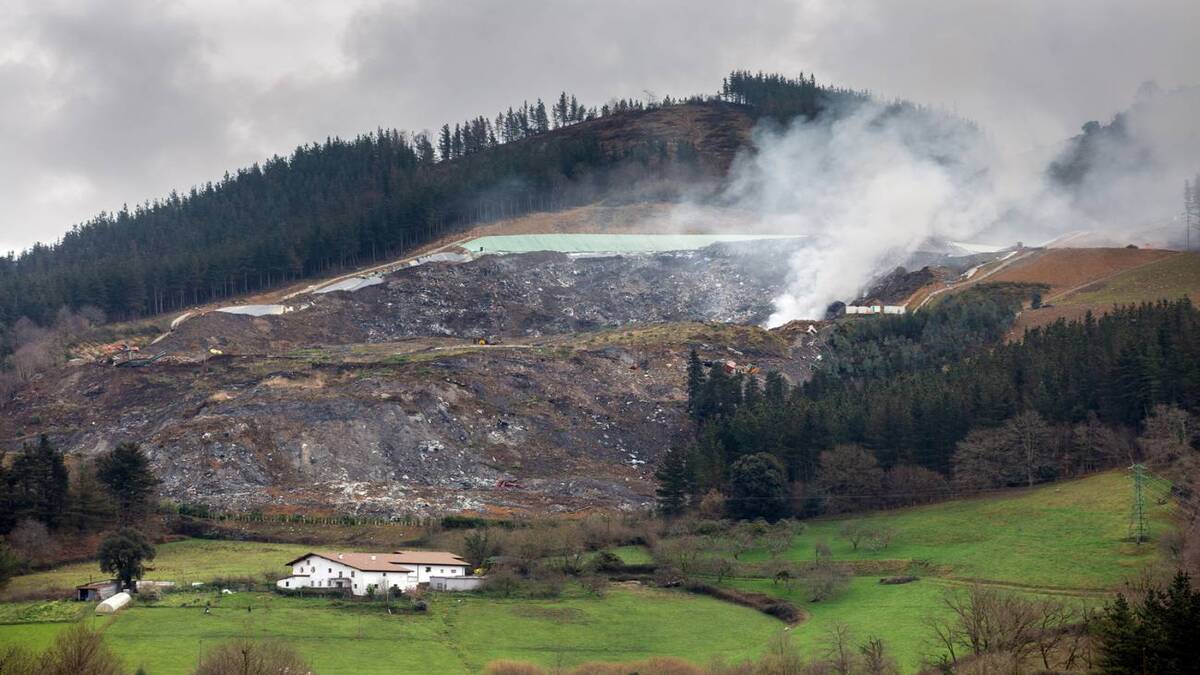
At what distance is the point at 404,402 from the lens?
118m

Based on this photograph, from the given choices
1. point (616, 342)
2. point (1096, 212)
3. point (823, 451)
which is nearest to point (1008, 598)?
point (823, 451)

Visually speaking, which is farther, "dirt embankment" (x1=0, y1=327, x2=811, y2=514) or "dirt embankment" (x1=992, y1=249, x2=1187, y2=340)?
"dirt embankment" (x1=992, y1=249, x2=1187, y2=340)

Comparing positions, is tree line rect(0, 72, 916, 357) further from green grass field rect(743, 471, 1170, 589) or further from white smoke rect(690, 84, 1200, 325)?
green grass field rect(743, 471, 1170, 589)

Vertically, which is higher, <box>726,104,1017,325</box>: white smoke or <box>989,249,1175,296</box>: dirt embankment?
<box>726,104,1017,325</box>: white smoke

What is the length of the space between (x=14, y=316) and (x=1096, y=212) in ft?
421

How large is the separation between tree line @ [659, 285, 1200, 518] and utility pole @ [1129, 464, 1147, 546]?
6.77 m

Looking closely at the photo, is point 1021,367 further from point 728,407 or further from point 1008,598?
point 1008,598

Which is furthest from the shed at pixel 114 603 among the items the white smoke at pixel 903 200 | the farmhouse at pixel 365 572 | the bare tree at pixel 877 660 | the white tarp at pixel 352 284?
the white smoke at pixel 903 200

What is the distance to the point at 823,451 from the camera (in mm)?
102562

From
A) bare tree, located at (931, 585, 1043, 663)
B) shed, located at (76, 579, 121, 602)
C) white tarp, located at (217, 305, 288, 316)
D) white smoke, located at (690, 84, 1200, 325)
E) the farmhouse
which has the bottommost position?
bare tree, located at (931, 585, 1043, 663)

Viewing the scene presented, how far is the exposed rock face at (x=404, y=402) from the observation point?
352 ft

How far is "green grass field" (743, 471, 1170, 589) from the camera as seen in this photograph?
75.6m

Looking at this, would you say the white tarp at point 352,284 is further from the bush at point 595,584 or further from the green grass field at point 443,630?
the green grass field at point 443,630

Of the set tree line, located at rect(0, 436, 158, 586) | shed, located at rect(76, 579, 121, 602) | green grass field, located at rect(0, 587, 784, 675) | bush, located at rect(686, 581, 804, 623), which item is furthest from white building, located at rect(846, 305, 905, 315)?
shed, located at rect(76, 579, 121, 602)
